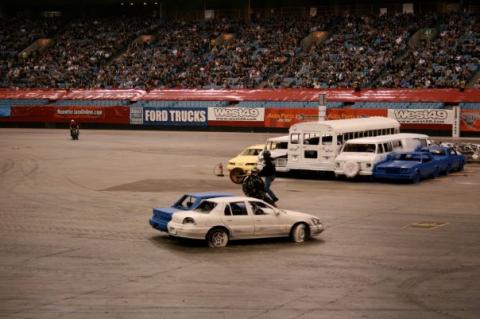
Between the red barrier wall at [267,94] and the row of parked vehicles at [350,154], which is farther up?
the red barrier wall at [267,94]

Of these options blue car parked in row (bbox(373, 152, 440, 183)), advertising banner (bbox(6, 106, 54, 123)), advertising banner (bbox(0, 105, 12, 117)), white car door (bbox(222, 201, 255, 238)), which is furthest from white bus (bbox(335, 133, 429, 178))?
advertising banner (bbox(0, 105, 12, 117))

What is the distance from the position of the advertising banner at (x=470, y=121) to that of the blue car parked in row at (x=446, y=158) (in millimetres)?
19879

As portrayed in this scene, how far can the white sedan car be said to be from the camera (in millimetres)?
17906

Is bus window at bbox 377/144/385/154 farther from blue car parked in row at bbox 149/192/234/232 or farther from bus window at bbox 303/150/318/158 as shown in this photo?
blue car parked in row at bbox 149/192/234/232

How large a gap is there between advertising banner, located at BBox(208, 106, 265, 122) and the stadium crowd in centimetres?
401

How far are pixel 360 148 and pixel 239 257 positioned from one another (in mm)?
16492

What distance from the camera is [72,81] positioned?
75688 millimetres

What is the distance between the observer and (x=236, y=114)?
63.7 metres

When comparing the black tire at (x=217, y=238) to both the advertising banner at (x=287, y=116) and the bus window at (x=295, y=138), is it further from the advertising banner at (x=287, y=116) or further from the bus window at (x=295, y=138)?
the advertising banner at (x=287, y=116)

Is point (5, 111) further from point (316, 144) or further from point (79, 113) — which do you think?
point (316, 144)

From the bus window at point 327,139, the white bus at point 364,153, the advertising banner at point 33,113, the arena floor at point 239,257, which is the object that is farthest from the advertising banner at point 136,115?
the white bus at point 364,153

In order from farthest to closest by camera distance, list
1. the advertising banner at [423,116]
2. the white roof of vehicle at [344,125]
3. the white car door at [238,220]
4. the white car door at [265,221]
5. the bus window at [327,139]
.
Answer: the advertising banner at [423,116], the white roof of vehicle at [344,125], the bus window at [327,139], the white car door at [265,221], the white car door at [238,220]

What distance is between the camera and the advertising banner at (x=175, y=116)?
65.2 metres

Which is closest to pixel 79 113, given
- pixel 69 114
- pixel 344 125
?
pixel 69 114
